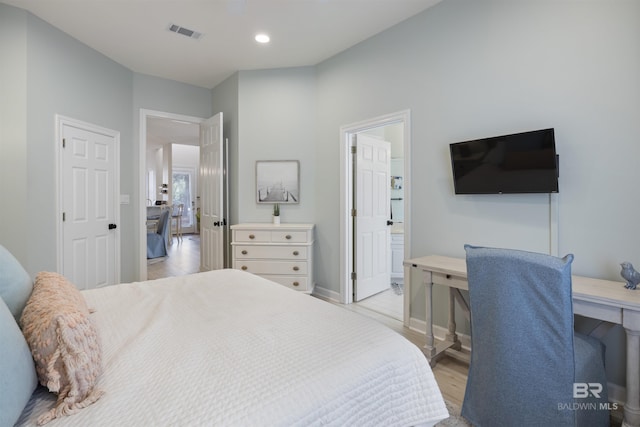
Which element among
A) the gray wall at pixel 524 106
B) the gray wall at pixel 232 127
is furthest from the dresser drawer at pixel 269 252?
the gray wall at pixel 524 106

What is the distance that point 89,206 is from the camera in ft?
11.6

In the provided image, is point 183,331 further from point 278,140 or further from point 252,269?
point 278,140

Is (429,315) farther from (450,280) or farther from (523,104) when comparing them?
(523,104)

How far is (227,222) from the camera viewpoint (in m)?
4.39

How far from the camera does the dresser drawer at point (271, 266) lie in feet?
12.0

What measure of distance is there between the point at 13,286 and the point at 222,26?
2917 millimetres

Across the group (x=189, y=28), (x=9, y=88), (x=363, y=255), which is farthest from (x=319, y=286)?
(x=9, y=88)

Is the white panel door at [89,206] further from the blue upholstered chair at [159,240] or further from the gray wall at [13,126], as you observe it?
the blue upholstered chair at [159,240]

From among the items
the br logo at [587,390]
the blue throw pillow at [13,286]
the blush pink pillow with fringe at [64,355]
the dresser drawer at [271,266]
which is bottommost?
the br logo at [587,390]

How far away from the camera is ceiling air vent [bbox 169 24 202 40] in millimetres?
3102

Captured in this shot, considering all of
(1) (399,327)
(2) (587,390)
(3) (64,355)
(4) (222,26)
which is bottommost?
(1) (399,327)

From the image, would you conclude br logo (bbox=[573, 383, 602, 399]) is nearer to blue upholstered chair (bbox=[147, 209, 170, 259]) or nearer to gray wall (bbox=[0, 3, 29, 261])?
gray wall (bbox=[0, 3, 29, 261])

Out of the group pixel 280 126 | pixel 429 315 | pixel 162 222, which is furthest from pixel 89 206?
pixel 429 315

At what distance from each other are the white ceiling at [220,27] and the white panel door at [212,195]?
82 centimetres
